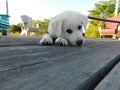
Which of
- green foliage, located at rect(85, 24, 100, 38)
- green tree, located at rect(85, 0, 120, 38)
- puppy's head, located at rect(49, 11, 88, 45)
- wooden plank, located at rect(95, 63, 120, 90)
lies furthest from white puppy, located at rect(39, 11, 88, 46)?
green tree, located at rect(85, 0, 120, 38)

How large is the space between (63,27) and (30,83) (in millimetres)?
1839

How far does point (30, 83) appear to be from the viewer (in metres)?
0.63

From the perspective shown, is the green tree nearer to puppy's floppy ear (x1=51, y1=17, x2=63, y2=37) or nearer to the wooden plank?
puppy's floppy ear (x1=51, y1=17, x2=63, y2=37)

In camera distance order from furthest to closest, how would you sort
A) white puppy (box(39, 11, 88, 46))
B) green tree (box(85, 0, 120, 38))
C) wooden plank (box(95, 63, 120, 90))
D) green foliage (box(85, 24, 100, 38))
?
green tree (box(85, 0, 120, 38))
green foliage (box(85, 24, 100, 38))
white puppy (box(39, 11, 88, 46))
wooden plank (box(95, 63, 120, 90))

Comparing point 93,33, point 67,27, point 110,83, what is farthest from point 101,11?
point 110,83

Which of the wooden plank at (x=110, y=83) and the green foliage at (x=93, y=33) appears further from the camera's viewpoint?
the green foliage at (x=93, y=33)

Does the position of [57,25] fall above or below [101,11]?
below

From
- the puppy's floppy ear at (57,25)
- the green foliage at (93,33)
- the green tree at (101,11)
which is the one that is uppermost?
the green tree at (101,11)

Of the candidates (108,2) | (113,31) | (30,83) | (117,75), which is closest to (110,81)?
(117,75)

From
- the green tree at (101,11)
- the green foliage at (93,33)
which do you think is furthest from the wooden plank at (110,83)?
the green tree at (101,11)

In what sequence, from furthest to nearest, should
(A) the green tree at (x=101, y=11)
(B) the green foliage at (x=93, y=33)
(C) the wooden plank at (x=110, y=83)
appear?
(A) the green tree at (x=101, y=11) < (B) the green foliage at (x=93, y=33) < (C) the wooden plank at (x=110, y=83)

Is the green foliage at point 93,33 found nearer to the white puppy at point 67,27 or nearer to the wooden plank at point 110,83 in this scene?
the white puppy at point 67,27

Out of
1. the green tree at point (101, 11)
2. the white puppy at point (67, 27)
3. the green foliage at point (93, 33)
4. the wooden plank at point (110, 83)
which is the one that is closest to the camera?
the wooden plank at point (110, 83)

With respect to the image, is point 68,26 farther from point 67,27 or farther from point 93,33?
point 93,33
